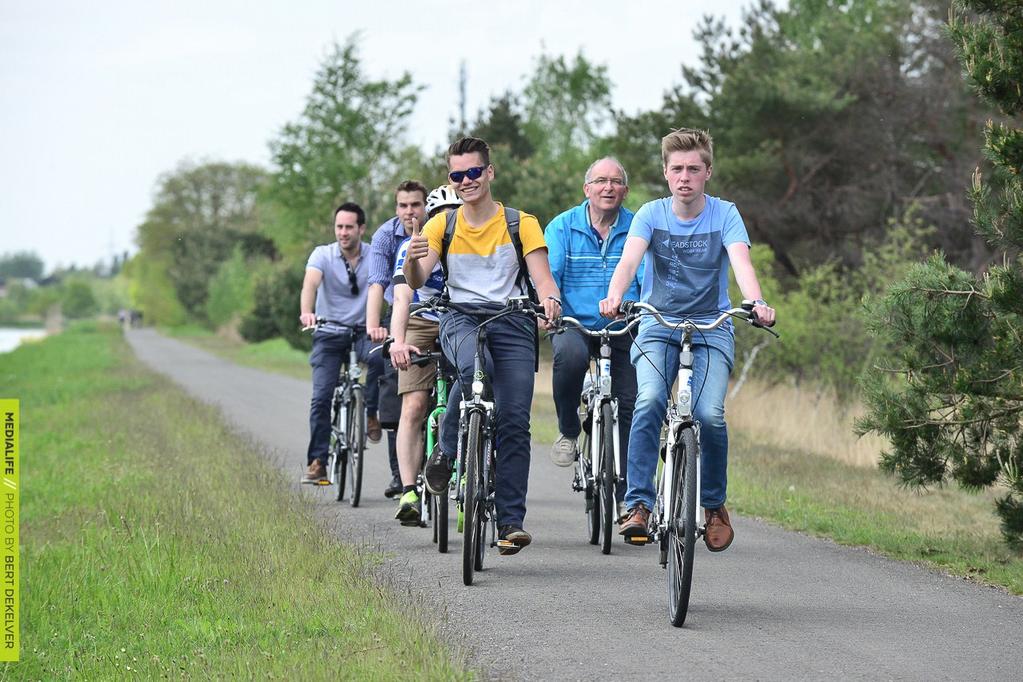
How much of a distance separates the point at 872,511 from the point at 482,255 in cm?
432

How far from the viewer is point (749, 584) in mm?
7199

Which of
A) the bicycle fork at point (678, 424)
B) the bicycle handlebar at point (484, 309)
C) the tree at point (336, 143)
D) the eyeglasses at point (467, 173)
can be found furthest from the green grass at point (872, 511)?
the tree at point (336, 143)

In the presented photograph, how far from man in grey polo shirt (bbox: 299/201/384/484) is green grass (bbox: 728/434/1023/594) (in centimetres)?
311

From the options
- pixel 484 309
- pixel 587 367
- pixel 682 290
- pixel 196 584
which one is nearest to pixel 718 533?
pixel 682 290

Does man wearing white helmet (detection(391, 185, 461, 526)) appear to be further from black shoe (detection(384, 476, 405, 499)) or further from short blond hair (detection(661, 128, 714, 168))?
short blond hair (detection(661, 128, 714, 168))

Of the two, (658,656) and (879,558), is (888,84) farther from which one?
(658,656)

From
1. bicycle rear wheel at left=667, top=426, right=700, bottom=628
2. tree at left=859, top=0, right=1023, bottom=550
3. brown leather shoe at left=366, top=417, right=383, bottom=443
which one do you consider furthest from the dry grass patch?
bicycle rear wheel at left=667, top=426, right=700, bottom=628

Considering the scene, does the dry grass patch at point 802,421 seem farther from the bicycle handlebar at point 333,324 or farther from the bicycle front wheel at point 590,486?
the bicycle front wheel at point 590,486

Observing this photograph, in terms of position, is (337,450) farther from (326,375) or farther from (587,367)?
(587,367)

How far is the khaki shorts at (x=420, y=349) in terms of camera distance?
8.69 m

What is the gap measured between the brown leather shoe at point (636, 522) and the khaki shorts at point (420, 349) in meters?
2.11

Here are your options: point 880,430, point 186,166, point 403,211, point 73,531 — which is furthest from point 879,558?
point 186,166

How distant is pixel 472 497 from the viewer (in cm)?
681

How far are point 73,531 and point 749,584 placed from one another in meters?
4.87
